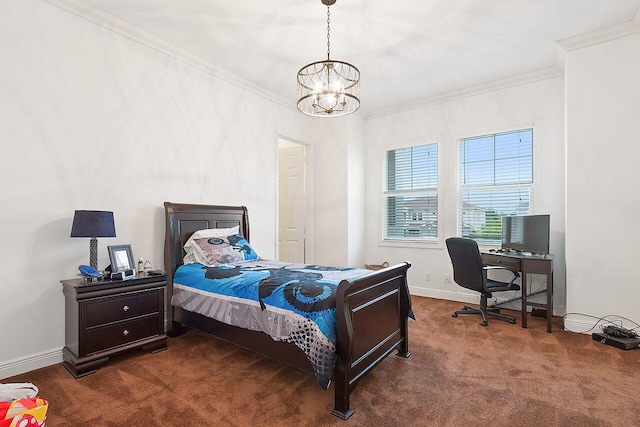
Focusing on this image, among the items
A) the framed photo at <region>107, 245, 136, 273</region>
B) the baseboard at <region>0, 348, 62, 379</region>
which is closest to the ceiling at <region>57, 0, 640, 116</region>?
the framed photo at <region>107, 245, 136, 273</region>

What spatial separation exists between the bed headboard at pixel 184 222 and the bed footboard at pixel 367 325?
2024mm

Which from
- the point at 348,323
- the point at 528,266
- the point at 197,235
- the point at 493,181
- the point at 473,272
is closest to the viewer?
the point at 348,323

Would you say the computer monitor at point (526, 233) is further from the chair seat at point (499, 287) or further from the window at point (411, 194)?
the window at point (411, 194)

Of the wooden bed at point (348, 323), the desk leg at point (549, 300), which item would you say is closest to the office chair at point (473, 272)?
the desk leg at point (549, 300)

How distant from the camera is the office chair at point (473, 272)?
3.66m

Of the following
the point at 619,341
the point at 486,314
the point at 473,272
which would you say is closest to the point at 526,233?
the point at 473,272

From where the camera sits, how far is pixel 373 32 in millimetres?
3248

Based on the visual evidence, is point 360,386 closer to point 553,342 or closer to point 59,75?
point 553,342

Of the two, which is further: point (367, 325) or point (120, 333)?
point (120, 333)

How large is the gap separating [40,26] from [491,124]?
487 cm

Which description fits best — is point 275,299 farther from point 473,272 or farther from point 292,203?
point 292,203

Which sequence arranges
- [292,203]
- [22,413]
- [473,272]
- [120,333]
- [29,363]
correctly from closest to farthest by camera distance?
[22,413] < [29,363] < [120,333] < [473,272] < [292,203]

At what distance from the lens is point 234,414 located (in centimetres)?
199

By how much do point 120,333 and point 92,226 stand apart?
2.84ft
